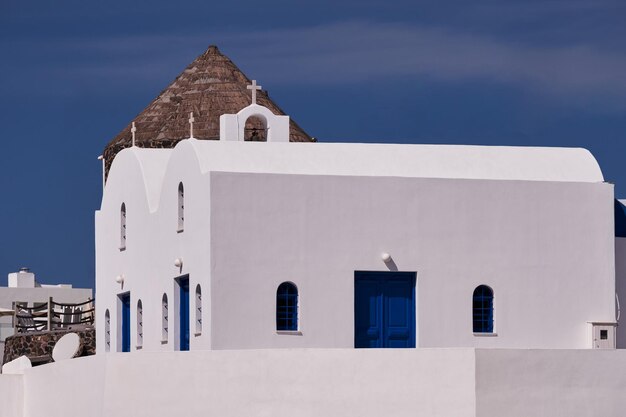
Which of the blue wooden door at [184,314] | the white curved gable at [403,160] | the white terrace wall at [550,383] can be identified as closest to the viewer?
the white terrace wall at [550,383]

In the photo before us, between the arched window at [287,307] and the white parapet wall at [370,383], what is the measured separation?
7.17 feet

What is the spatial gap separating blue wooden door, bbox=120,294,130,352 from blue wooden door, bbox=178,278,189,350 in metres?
4.22

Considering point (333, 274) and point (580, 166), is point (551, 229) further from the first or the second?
point (333, 274)

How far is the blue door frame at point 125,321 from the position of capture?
42.1 meters

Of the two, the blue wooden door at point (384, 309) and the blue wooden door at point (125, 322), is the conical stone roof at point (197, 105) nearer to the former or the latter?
the blue wooden door at point (125, 322)

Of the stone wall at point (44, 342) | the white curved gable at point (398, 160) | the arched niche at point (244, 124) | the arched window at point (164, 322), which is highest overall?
the arched niche at point (244, 124)

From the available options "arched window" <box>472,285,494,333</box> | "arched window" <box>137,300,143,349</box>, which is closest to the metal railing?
"arched window" <box>137,300,143,349</box>

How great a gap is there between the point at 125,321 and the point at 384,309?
26.8ft

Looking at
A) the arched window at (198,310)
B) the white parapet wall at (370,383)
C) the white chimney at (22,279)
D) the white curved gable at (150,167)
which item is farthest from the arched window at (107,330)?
the white chimney at (22,279)

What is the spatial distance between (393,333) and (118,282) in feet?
27.5

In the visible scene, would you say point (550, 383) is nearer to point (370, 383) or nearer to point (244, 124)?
point (370, 383)

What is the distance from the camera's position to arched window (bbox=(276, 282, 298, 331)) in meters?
35.7

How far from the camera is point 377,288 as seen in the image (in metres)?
36.4

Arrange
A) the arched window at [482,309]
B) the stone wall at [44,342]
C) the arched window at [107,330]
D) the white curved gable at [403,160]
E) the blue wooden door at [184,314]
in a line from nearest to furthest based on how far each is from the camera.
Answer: the white curved gable at [403,160] → the arched window at [482,309] → the blue wooden door at [184,314] → the arched window at [107,330] → the stone wall at [44,342]
